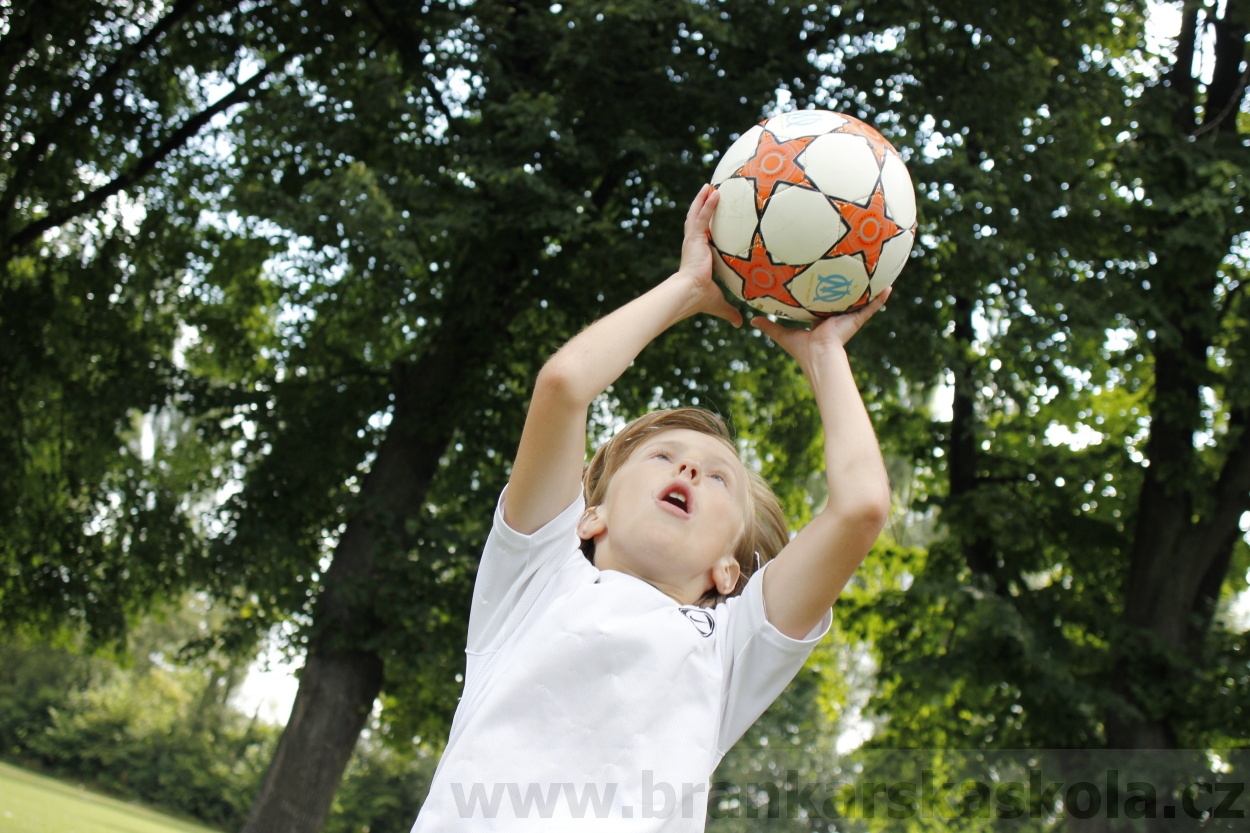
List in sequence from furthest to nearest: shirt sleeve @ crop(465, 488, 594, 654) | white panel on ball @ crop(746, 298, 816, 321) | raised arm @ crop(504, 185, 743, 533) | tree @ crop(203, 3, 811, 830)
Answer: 1. tree @ crop(203, 3, 811, 830)
2. white panel on ball @ crop(746, 298, 816, 321)
3. shirt sleeve @ crop(465, 488, 594, 654)
4. raised arm @ crop(504, 185, 743, 533)

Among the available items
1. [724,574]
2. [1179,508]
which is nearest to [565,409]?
[724,574]

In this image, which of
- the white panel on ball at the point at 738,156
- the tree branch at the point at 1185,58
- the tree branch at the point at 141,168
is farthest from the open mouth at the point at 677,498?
the tree branch at the point at 141,168

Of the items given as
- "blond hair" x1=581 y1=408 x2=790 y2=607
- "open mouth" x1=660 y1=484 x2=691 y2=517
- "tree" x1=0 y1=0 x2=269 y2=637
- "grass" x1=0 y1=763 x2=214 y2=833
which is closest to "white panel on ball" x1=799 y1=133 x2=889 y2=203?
"blond hair" x1=581 y1=408 x2=790 y2=607

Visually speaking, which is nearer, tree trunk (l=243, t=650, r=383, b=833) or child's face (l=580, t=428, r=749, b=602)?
child's face (l=580, t=428, r=749, b=602)

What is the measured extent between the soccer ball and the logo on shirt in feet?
3.26

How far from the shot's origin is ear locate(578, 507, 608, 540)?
2.68 metres

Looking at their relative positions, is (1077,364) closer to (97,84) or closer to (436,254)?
(436,254)

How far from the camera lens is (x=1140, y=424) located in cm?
1285

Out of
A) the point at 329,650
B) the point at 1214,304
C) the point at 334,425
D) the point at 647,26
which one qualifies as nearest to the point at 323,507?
the point at 334,425

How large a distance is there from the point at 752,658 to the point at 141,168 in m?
11.6

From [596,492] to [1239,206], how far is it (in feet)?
29.3

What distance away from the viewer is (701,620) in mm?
2463

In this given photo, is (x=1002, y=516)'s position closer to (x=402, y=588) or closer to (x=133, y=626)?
(x=402, y=588)

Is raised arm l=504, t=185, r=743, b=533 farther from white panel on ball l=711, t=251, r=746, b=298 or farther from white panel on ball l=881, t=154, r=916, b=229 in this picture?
white panel on ball l=881, t=154, r=916, b=229
